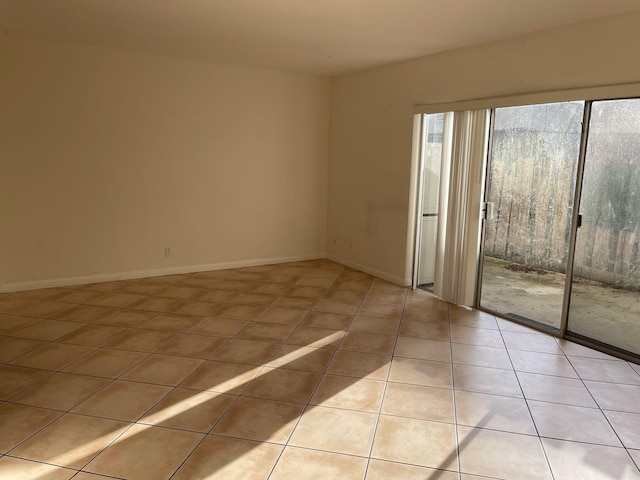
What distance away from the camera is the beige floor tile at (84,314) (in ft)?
14.0

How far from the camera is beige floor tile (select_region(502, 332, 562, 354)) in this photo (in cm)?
387

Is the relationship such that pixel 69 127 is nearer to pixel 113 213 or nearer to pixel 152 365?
pixel 113 213

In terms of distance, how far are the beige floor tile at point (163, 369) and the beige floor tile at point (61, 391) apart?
210 millimetres

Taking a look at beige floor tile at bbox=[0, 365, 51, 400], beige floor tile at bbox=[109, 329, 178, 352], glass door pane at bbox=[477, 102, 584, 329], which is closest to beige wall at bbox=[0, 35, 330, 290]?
beige floor tile at bbox=[109, 329, 178, 352]

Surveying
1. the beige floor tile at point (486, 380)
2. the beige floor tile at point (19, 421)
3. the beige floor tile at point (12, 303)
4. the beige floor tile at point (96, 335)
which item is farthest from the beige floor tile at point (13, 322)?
the beige floor tile at point (486, 380)

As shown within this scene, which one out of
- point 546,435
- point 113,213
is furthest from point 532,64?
point 113,213

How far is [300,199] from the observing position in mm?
6668

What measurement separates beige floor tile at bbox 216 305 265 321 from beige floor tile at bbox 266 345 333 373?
79cm

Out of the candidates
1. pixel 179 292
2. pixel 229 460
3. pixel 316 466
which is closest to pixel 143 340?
pixel 179 292

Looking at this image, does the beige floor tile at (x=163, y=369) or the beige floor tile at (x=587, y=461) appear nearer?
the beige floor tile at (x=587, y=461)

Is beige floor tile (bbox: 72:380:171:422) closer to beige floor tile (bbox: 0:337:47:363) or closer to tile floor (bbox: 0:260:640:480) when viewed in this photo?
tile floor (bbox: 0:260:640:480)

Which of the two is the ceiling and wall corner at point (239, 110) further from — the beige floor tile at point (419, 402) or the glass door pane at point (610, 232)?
the beige floor tile at point (419, 402)

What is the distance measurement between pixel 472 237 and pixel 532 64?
5.34ft

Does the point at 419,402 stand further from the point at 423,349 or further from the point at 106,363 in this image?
the point at 106,363
